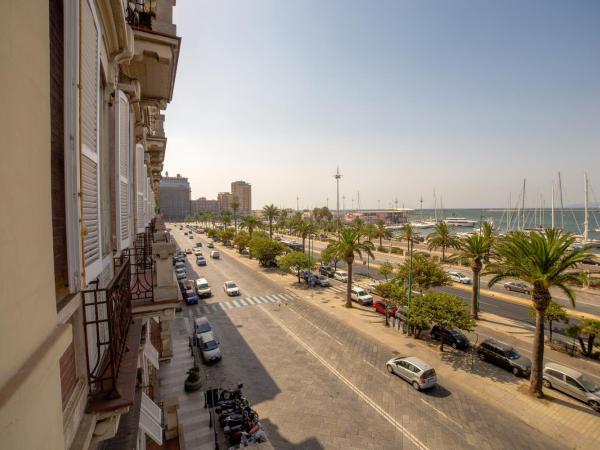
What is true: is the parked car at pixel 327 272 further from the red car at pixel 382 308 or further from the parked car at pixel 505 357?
the parked car at pixel 505 357

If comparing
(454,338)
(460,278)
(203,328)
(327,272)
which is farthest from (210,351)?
(460,278)

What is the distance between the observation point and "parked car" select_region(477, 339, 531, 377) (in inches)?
638

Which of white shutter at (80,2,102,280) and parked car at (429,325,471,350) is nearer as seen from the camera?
white shutter at (80,2,102,280)

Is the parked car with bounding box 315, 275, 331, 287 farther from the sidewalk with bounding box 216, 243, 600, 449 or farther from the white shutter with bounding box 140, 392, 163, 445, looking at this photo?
the white shutter with bounding box 140, 392, 163, 445

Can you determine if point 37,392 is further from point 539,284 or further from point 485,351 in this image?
point 485,351

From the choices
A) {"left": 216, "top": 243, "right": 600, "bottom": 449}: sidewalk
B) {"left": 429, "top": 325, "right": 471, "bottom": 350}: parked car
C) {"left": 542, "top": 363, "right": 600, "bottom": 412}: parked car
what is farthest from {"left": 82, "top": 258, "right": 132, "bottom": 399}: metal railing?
{"left": 542, "top": 363, "right": 600, "bottom": 412}: parked car

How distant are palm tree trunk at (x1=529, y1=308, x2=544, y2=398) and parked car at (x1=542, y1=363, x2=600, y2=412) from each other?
3.60 feet

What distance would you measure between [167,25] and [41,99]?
7142mm

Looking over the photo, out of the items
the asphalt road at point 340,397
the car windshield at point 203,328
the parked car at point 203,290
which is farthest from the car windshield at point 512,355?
the parked car at point 203,290

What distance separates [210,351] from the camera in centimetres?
1808

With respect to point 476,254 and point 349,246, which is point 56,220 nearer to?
point 349,246

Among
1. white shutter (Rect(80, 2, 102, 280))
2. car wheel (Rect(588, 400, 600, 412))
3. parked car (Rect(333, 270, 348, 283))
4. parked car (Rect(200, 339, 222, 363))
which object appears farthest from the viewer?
parked car (Rect(333, 270, 348, 283))

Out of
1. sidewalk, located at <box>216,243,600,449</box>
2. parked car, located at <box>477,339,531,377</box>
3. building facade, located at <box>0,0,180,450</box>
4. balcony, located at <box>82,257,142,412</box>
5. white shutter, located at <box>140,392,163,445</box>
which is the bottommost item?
sidewalk, located at <box>216,243,600,449</box>

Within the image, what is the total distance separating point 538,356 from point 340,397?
9.86 meters
